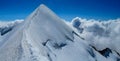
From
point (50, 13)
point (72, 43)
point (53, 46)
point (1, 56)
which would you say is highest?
point (50, 13)

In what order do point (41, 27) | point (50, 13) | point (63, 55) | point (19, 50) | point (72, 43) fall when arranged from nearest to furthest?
point (19, 50) < point (63, 55) < point (41, 27) < point (72, 43) < point (50, 13)

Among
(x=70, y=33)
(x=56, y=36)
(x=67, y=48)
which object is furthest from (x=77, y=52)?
(x=70, y=33)

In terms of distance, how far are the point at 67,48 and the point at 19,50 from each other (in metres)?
39.6

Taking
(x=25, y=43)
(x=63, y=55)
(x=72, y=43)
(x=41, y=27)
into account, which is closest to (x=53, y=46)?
(x=63, y=55)

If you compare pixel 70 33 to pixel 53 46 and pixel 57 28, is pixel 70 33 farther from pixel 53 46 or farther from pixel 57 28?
pixel 53 46

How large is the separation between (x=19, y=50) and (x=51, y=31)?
39.4 meters

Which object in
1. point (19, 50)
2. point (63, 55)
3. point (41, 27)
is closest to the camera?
point (19, 50)

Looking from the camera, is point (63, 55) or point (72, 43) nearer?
point (63, 55)

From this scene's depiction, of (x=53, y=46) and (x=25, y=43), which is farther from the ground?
(x=53, y=46)

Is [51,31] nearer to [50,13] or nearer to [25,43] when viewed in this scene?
[50,13]

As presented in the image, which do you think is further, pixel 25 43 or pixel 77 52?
pixel 77 52

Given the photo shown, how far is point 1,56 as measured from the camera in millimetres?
50906

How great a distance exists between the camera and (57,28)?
96125 mm

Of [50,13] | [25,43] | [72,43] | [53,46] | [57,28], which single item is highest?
[50,13]
